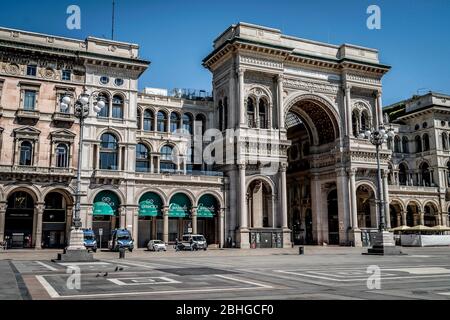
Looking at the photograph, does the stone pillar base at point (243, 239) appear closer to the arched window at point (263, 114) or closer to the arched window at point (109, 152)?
the arched window at point (263, 114)

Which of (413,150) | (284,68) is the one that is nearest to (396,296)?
(284,68)

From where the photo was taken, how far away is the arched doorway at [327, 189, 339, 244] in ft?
191

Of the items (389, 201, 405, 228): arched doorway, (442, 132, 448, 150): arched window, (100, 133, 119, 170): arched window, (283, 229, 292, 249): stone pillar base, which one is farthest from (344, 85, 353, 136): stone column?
(100, 133, 119, 170): arched window

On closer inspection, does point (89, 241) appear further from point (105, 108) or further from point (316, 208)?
point (316, 208)

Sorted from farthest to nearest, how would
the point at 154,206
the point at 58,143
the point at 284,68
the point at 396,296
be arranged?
the point at 284,68 → the point at 154,206 → the point at 58,143 → the point at 396,296

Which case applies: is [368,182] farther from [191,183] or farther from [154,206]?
[154,206]

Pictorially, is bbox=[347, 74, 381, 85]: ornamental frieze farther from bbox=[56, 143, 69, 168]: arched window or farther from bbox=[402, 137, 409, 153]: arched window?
bbox=[56, 143, 69, 168]: arched window

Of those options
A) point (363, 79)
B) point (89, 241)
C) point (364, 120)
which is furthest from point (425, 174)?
point (89, 241)

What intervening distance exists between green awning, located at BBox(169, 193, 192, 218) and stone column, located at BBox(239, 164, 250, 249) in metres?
5.92

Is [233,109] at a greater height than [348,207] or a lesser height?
greater

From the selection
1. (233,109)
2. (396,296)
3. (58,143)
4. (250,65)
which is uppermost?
(250,65)

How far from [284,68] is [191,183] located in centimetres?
1795
